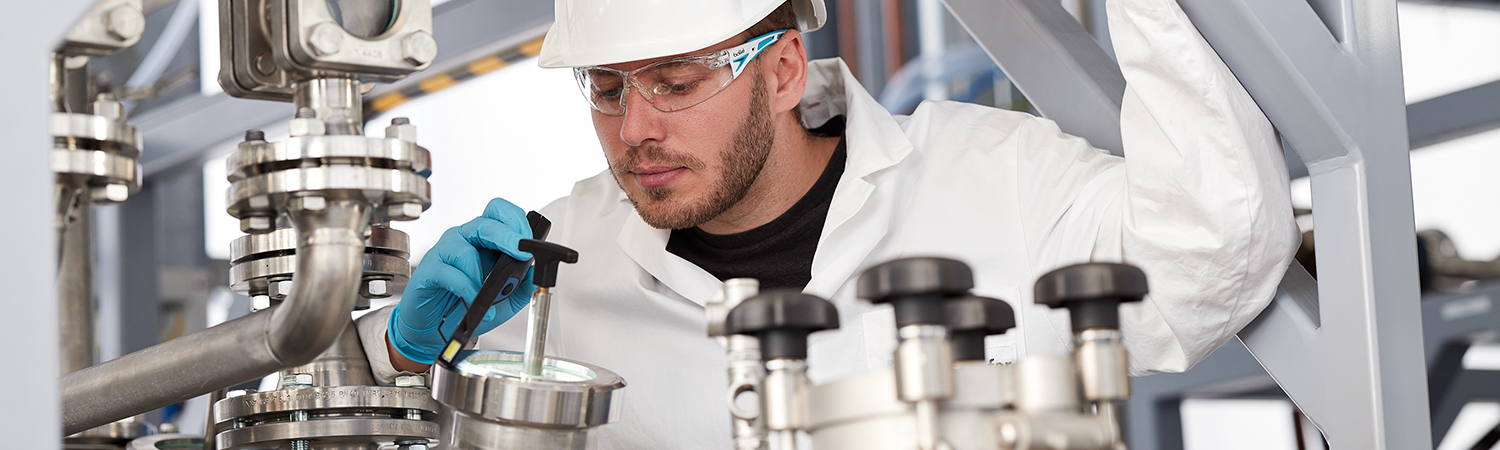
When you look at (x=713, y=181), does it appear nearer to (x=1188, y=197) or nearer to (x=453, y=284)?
(x=453, y=284)

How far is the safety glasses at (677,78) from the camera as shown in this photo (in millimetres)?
1550

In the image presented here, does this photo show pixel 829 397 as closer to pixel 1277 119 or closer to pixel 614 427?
pixel 1277 119

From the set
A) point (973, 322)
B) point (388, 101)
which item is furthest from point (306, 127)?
point (388, 101)

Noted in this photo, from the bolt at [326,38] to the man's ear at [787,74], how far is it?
0.90m

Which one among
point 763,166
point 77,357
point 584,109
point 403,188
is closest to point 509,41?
point 763,166

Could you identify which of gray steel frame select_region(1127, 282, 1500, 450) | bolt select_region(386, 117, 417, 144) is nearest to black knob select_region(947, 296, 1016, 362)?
bolt select_region(386, 117, 417, 144)

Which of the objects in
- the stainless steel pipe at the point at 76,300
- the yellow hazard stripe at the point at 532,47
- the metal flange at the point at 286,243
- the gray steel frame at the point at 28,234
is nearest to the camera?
the gray steel frame at the point at 28,234

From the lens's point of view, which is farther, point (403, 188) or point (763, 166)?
point (763, 166)

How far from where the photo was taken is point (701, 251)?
1.68 meters

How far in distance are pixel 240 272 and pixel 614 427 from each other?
0.62 m

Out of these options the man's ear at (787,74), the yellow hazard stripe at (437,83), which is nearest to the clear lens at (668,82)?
→ the man's ear at (787,74)

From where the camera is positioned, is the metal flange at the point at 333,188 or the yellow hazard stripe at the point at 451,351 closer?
the metal flange at the point at 333,188

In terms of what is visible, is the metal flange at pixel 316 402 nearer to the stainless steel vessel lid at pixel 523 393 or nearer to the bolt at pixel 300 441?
the bolt at pixel 300 441

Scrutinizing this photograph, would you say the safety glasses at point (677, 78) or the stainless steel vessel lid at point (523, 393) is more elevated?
the safety glasses at point (677, 78)
